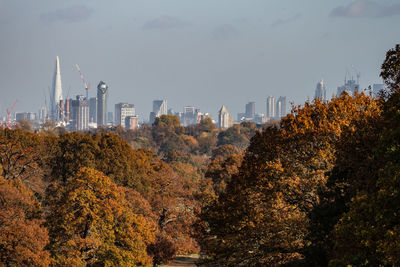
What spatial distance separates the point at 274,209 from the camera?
21516mm

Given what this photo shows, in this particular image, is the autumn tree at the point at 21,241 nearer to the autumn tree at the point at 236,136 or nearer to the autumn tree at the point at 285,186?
the autumn tree at the point at 285,186

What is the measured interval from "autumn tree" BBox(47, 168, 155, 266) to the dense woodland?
0.17ft

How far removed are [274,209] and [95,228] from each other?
417 inches

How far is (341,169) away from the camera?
16766 mm

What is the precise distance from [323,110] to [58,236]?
14259 millimetres

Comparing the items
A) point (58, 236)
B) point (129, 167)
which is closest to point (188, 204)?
point (129, 167)

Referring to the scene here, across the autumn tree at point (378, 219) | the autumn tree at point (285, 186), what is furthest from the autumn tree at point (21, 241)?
the autumn tree at point (378, 219)

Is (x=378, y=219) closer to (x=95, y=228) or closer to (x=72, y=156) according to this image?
(x=95, y=228)

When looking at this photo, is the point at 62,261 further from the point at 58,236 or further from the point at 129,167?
the point at 129,167

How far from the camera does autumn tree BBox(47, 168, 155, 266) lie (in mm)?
27750

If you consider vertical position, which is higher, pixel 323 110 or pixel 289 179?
pixel 323 110

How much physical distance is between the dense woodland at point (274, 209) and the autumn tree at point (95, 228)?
0.05 m

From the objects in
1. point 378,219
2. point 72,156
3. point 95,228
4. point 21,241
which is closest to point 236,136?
point 72,156

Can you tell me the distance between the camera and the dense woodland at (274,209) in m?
13.1
